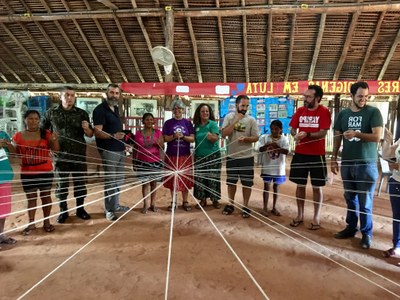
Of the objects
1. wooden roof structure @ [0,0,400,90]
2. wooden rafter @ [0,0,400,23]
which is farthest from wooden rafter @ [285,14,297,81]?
wooden rafter @ [0,0,400,23]

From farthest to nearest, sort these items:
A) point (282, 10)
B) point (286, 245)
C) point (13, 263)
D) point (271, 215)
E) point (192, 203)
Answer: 1. point (282, 10)
2. point (192, 203)
3. point (271, 215)
4. point (286, 245)
5. point (13, 263)

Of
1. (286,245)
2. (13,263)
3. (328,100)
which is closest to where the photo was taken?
(13,263)

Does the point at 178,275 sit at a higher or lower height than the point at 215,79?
lower

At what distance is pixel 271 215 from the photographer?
3734mm

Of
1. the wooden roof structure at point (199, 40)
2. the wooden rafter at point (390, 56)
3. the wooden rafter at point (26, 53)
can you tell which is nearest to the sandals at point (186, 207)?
the wooden roof structure at point (199, 40)

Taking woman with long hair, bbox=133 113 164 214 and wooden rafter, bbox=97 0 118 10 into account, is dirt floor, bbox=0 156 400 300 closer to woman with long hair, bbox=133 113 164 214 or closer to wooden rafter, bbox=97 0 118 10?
woman with long hair, bbox=133 113 164 214

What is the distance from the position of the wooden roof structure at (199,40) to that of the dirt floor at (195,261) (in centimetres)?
378

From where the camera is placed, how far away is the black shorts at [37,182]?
9.60 ft

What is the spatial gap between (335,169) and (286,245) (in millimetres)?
974

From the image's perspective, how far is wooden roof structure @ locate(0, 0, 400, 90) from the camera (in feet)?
19.8

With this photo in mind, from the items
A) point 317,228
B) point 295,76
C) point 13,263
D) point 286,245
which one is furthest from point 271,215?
point 295,76

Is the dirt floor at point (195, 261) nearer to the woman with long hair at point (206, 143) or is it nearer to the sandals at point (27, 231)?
the sandals at point (27, 231)

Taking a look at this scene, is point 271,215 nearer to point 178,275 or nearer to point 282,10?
point 178,275

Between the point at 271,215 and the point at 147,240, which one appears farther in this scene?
Result: the point at 271,215
